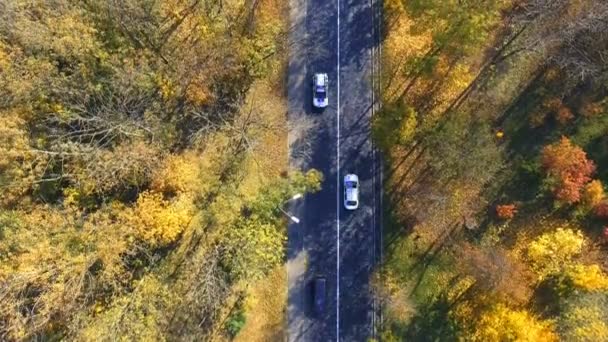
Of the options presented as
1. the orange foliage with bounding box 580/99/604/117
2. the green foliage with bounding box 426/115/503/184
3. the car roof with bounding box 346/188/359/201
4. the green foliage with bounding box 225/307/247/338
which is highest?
the orange foliage with bounding box 580/99/604/117

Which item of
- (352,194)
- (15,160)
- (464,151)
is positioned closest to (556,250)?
(464,151)

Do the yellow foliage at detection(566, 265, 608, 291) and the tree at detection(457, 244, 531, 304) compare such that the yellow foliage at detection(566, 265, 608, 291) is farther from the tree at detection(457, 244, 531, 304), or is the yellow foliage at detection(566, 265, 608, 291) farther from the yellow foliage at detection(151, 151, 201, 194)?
the yellow foliage at detection(151, 151, 201, 194)

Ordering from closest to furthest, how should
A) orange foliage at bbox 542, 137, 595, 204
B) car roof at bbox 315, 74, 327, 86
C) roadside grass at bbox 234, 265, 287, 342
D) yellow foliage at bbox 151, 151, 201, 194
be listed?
yellow foliage at bbox 151, 151, 201, 194, orange foliage at bbox 542, 137, 595, 204, roadside grass at bbox 234, 265, 287, 342, car roof at bbox 315, 74, 327, 86

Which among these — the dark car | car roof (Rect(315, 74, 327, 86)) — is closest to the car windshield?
car roof (Rect(315, 74, 327, 86))

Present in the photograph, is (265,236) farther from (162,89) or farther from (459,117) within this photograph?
(459,117)

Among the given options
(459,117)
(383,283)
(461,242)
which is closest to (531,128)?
(459,117)

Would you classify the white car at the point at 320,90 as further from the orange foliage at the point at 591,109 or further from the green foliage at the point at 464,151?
the orange foliage at the point at 591,109

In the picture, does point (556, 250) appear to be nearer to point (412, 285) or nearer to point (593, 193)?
point (593, 193)
